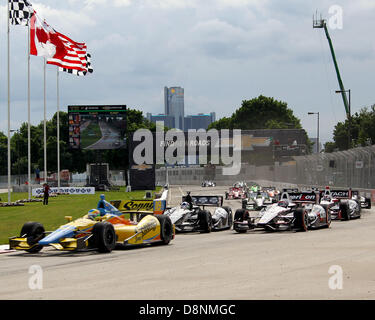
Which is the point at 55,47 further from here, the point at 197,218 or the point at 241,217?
the point at 241,217

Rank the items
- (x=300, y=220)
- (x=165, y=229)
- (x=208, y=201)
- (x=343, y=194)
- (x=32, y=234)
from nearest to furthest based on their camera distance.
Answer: (x=32, y=234) → (x=165, y=229) → (x=300, y=220) → (x=208, y=201) → (x=343, y=194)

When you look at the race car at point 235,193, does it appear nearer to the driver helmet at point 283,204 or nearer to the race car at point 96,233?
the driver helmet at point 283,204

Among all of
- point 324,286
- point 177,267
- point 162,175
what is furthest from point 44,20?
point 162,175

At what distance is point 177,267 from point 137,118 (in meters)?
105

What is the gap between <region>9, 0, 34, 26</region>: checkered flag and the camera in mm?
38250

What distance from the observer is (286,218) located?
22.0 meters

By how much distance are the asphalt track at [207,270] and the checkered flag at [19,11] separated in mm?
24331

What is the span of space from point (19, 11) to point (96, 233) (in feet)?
87.2

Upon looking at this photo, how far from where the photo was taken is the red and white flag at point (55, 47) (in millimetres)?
40469

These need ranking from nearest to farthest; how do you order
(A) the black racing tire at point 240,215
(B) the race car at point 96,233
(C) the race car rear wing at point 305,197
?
(B) the race car at point 96,233 < (A) the black racing tire at point 240,215 < (C) the race car rear wing at point 305,197

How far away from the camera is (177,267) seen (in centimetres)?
1261

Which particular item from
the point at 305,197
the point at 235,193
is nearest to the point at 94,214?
Answer: the point at 305,197

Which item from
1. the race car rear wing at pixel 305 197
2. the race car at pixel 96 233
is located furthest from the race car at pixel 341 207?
the race car at pixel 96 233

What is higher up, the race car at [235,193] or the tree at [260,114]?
the tree at [260,114]
